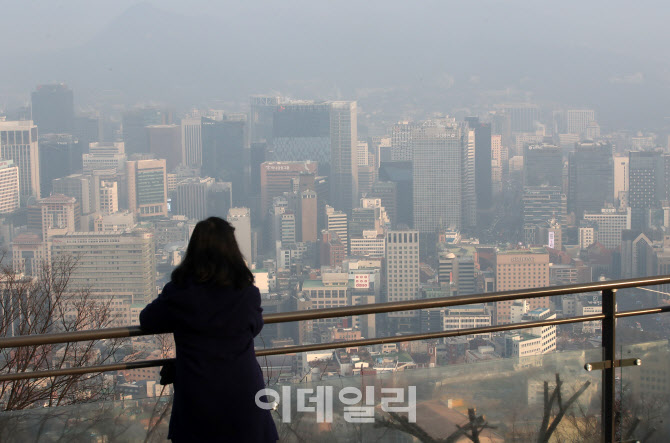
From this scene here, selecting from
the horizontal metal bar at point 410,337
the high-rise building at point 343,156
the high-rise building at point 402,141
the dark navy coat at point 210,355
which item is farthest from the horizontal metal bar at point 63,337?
the high-rise building at point 402,141

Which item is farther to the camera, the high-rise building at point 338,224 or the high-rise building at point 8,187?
the high-rise building at point 338,224

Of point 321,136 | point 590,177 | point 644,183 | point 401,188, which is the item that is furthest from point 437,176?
point 644,183

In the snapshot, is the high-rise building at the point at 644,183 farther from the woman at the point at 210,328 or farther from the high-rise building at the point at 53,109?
the woman at the point at 210,328

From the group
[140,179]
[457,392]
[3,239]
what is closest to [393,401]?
[457,392]

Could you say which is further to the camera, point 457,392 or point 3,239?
point 3,239

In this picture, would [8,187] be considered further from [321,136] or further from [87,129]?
[321,136]

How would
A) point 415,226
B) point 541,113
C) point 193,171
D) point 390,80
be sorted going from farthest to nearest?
point 390,80, point 541,113, point 193,171, point 415,226

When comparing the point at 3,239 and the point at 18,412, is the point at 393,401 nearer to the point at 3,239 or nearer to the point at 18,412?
the point at 18,412
